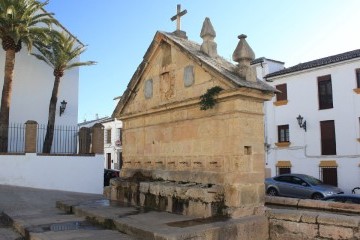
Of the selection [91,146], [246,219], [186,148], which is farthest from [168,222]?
[91,146]

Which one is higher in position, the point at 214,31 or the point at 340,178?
the point at 214,31

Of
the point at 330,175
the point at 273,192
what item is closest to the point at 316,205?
the point at 273,192

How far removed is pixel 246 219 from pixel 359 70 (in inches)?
644

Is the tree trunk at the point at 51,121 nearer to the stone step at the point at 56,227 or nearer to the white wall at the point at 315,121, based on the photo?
the stone step at the point at 56,227

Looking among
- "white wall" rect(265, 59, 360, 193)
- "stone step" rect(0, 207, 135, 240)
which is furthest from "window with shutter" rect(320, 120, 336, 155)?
"stone step" rect(0, 207, 135, 240)

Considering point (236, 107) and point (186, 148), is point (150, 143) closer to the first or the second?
point (186, 148)

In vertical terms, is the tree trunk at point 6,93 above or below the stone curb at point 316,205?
above

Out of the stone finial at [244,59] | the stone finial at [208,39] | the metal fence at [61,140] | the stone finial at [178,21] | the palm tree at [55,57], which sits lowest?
the metal fence at [61,140]

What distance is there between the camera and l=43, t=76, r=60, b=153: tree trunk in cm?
1773

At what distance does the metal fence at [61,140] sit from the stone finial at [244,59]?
1322 cm

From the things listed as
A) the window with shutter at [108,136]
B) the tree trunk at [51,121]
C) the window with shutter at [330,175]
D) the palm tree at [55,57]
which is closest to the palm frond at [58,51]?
the palm tree at [55,57]

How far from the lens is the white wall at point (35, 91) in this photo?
737 inches

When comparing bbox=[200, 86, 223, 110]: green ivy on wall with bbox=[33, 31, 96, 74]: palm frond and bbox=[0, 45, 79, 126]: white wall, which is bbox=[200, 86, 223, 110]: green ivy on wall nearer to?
bbox=[33, 31, 96, 74]: palm frond

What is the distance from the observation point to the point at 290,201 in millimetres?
7906
